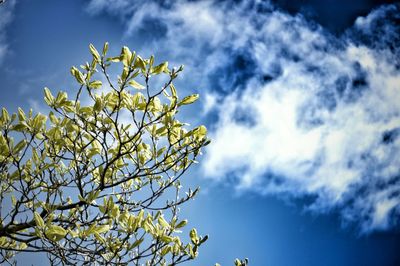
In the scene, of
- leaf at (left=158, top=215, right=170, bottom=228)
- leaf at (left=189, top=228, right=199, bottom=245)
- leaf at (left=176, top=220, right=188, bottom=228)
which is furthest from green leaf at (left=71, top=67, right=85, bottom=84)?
leaf at (left=189, top=228, right=199, bottom=245)

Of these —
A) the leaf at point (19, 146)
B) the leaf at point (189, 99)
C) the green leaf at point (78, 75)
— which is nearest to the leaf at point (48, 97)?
the green leaf at point (78, 75)

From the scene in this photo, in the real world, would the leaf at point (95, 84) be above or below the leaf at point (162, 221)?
above

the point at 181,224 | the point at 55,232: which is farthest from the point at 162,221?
the point at 55,232

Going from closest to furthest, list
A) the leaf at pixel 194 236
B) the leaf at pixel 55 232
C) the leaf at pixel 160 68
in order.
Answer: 1. the leaf at pixel 55 232
2. the leaf at pixel 160 68
3. the leaf at pixel 194 236

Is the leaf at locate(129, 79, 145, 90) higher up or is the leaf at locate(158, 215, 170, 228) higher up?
the leaf at locate(129, 79, 145, 90)

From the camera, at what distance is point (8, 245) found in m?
3.08

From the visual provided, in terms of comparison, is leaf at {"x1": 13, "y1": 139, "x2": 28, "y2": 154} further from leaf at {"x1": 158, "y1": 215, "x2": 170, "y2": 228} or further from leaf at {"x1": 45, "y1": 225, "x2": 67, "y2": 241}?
leaf at {"x1": 158, "y1": 215, "x2": 170, "y2": 228}

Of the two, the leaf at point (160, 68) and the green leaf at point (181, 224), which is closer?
the leaf at point (160, 68)

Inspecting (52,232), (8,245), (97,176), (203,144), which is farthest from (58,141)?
(8,245)

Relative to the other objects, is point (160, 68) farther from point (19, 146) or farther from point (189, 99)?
point (19, 146)

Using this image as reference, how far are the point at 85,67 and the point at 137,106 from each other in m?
0.39

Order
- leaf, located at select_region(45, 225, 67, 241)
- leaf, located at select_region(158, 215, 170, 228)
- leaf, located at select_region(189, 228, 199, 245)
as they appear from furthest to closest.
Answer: leaf, located at select_region(189, 228, 199, 245) → leaf, located at select_region(158, 215, 170, 228) → leaf, located at select_region(45, 225, 67, 241)

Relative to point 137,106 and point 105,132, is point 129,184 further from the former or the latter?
point 137,106

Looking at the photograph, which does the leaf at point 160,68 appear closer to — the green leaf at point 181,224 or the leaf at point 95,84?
the leaf at point 95,84
